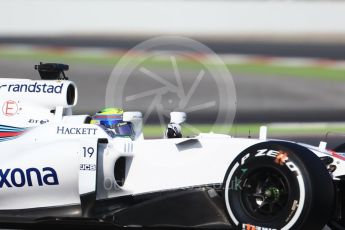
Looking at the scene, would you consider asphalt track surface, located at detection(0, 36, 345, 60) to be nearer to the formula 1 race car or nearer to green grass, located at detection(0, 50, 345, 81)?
green grass, located at detection(0, 50, 345, 81)

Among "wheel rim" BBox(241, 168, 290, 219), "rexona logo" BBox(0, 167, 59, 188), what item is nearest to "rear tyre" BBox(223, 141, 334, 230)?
"wheel rim" BBox(241, 168, 290, 219)

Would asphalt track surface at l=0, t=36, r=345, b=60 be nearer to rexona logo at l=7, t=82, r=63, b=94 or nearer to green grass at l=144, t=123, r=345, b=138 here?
green grass at l=144, t=123, r=345, b=138

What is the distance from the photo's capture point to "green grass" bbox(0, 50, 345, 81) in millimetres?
10742

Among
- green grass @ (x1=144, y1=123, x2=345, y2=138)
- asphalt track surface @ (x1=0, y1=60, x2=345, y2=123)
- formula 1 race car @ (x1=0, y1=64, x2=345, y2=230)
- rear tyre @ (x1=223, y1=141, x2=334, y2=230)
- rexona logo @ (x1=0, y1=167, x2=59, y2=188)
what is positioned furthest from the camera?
asphalt track surface @ (x1=0, y1=60, x2=345, y2=123)

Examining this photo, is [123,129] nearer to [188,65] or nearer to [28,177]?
[28,177]

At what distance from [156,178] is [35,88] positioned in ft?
5.50

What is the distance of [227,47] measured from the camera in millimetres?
11031

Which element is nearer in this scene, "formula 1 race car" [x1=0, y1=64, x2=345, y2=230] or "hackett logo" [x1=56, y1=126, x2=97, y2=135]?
"formula 1 race car" [x1=0, y1=64, x2=345, y2=230]

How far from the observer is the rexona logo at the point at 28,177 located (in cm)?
663

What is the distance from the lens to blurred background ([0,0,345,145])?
34.4 feet

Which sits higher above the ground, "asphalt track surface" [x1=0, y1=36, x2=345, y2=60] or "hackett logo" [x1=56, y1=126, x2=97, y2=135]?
"asphalt track surface" [x1=0, y1=36, x2=345, y2=60]

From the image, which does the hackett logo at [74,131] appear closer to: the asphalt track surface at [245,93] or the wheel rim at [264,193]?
the wheel rim at [264,193]

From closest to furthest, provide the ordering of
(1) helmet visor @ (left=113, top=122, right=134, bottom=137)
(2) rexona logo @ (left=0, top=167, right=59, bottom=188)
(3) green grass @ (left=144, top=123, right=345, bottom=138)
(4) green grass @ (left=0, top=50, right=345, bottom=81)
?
1. (2) rexona logo @ (left=0, top=167, right=59, bottom=188)
2. (1) helmet visor @ (left=113, top=122, right=134, bottom=137)
3. (3) green grass @ (left=144, top=123, right=345, bottom=138)
4. (4) green grass @ (left=0, top=50, right=345, bottom=81)

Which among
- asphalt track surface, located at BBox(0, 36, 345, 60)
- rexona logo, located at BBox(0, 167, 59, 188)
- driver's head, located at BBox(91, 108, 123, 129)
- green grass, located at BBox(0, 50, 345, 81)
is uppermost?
asphalt track surface, located at BBox(0, 36, 345, 60)
